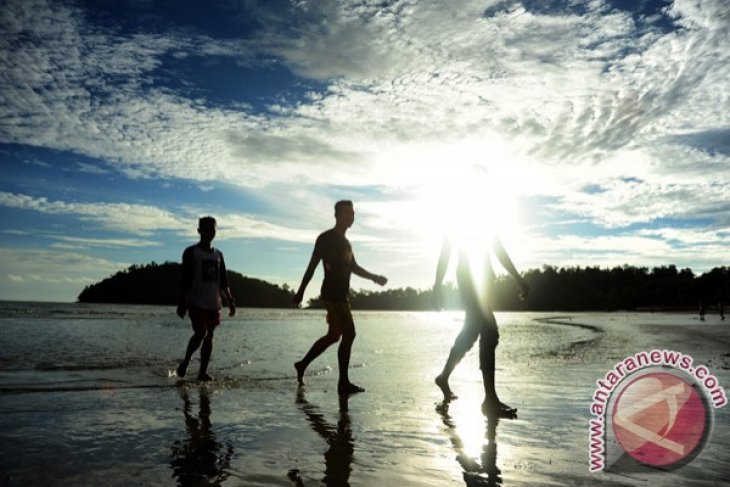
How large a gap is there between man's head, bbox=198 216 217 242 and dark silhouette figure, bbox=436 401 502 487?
4.55m

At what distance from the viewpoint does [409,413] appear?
215 inches

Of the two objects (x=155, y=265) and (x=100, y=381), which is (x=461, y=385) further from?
(x=155, y=265)

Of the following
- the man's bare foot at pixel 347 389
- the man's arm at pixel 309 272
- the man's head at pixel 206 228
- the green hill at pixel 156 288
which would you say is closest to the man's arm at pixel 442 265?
the man's bare foot at pixel 347 389

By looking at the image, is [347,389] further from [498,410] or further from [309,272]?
[498,410]

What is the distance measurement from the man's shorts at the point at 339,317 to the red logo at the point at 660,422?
3207mm

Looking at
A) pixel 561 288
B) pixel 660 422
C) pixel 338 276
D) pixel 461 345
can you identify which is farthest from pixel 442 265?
pixel 561 288

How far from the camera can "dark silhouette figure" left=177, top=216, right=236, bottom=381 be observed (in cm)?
783

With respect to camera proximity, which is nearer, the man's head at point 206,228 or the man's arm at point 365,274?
the man's arm at point 365,274

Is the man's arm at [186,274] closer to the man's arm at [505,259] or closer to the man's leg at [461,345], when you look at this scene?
the man's leg at [461,345]

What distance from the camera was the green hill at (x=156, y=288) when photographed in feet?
546

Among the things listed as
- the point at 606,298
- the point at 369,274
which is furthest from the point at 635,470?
the point at 606,298

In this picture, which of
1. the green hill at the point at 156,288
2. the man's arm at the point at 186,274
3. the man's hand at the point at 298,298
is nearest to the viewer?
the man's hand at the point at 298,298

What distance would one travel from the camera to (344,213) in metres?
7.41

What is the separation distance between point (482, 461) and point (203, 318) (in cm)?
524
